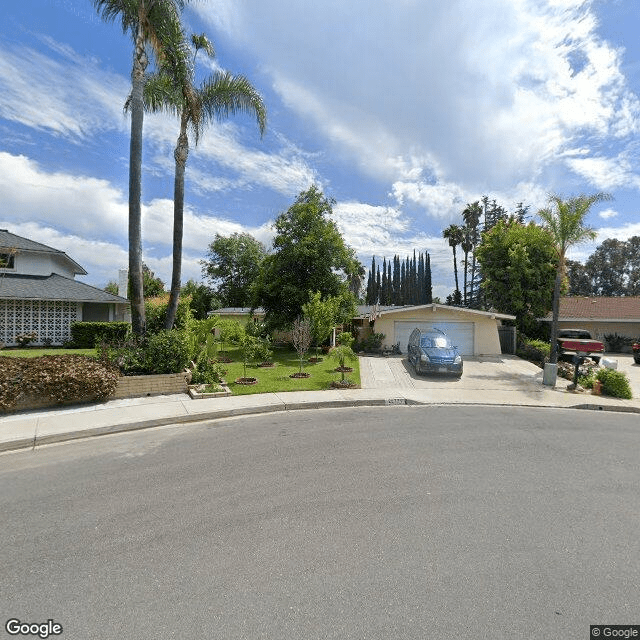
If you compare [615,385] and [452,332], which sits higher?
[452,332]

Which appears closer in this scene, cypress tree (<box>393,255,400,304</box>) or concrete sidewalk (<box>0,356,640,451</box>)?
concrete sidewalk (<box>0,356,640,451</box>)

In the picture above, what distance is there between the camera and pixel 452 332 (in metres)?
21.3

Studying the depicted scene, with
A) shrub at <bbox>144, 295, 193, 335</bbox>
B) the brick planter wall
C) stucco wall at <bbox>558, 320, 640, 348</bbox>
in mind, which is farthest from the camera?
stucco wall at <bbox>558, 320, 640, 348</bbox>

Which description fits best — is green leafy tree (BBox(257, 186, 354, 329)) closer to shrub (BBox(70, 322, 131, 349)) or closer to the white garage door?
the white garage door

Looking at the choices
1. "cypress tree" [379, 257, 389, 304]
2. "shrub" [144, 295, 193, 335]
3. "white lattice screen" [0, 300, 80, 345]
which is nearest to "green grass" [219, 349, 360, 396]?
"shrub" [144, 295, 193, 335]

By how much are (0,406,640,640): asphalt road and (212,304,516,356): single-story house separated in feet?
48.3

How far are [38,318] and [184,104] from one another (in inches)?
566

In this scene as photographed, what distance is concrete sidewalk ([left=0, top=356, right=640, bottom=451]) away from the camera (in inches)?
301

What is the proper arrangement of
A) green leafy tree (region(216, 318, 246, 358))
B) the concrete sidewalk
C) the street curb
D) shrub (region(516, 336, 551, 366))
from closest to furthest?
the street curb → the concrete sidewalk → green leafy tree (region(216, 318, 246, 358)) → shrub (region(516, 336, 551, 366))

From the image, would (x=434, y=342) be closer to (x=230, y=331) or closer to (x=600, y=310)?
(x=230, y=331)

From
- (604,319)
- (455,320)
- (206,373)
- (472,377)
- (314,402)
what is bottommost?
(314,402)

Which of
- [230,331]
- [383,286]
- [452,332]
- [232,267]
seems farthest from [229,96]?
[383,286]

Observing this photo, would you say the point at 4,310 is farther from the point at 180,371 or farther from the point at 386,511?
the point at 386,511

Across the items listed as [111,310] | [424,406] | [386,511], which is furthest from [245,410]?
[111,310]
